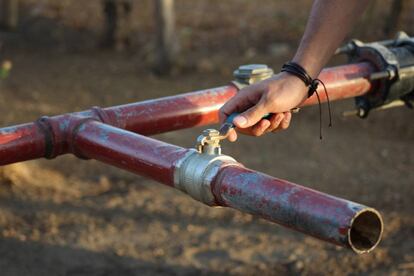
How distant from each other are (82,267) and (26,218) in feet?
2.05

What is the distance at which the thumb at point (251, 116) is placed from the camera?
5.24 feet

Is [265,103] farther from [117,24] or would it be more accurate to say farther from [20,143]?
[117,24]

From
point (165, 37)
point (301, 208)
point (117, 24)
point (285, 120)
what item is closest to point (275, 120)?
point (285, 120)

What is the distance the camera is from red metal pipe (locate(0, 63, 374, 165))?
179 cm

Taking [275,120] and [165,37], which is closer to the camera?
[275,120]

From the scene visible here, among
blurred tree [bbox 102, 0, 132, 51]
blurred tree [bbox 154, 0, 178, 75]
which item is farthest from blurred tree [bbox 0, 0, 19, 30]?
blurred tree [bbox 154, 0, 178, 75]

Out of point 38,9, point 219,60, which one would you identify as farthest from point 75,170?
point 38,9

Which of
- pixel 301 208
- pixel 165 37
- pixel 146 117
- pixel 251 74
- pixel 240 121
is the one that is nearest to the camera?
pixel 301 208

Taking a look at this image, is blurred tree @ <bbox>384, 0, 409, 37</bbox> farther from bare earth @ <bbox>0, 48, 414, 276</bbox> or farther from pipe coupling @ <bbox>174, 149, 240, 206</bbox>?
pipe coupling @ <bbox>174, 149, 240, 206</bbox>

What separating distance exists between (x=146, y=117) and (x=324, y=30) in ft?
1.86

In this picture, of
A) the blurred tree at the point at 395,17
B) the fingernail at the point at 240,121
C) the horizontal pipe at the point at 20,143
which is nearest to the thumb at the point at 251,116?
the fingernail at the point at 240,121

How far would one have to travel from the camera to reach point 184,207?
4.12m

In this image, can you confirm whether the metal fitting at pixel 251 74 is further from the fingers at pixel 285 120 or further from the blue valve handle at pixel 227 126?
the blue valve handle at pixel 227 126

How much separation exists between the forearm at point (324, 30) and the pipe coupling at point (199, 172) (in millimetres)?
392
